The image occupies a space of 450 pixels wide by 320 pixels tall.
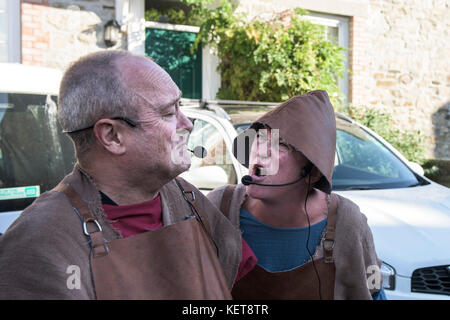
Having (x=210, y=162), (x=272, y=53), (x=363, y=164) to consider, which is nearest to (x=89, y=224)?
(x=210, y=162)

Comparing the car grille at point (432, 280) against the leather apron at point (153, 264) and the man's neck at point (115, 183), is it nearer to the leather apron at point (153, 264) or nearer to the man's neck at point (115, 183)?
the leather apron at point (153, 264)

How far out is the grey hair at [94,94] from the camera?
148 centimetres

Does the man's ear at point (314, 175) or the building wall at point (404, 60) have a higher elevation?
the building wall at point (404, 60)

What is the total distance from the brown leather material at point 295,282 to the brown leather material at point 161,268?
1.56 ft

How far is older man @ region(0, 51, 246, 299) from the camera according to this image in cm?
129

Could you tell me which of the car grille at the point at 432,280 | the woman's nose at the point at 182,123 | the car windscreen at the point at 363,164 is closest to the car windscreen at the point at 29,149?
the car windscreen at the point at 363,164

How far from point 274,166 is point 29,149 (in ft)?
5.96

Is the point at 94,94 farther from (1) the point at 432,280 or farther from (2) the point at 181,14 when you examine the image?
(2) the point at 181,14

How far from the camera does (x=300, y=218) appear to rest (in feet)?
6.89

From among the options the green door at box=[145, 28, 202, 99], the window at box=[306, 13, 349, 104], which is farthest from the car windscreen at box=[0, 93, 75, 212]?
the window at box=[306, 13, 349, 104]

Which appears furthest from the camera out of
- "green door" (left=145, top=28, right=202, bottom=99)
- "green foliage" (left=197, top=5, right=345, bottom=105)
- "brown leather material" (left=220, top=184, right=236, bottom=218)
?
"green door" (left=145, top=28, right=202, bottom=99)

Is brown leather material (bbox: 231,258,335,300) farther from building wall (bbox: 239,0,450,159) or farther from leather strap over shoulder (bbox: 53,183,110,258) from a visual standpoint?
building wall (bbox: 239,0,450,159)

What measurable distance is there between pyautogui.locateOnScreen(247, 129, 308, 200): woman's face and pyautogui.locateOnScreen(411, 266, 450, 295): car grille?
130 cm
